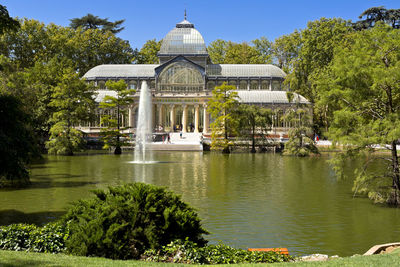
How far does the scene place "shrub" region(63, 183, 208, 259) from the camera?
9.11 meters

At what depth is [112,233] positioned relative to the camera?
29.9ft

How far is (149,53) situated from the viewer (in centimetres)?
8806

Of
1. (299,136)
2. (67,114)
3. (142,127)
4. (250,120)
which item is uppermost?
(67,114)

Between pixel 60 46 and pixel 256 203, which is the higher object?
pixel 60 46

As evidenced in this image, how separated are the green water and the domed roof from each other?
139 feet

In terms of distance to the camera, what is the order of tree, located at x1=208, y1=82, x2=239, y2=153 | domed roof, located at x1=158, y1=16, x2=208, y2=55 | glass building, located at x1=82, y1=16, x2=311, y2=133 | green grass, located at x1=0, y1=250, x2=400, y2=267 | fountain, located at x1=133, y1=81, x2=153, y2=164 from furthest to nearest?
domed roof, located at x1=158, y1=16, x2=208, y2=55, glass building, located at x1=82, y1=16, x2=311, y2=133, tree, located at x1=208, y1=82, x2=239, y2=153, fountain, located at x1=133, y1=81, x2=153, y2=164, green grass, located at x1=0, y1=250, x2=400, y2=267

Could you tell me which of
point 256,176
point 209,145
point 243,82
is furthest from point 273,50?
point 256,176

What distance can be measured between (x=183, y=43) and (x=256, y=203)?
2195 inches

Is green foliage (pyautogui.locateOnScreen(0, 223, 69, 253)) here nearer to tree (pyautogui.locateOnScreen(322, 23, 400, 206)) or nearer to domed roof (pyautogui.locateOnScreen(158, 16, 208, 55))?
tree (pyautogui.locateOnScreen(322, 23, 400, 206))

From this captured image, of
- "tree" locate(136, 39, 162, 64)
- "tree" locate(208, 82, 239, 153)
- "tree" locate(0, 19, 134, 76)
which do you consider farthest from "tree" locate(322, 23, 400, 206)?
"tree" locate(136, 39, 162, 64)

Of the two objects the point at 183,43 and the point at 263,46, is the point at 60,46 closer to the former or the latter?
the point at 183,43

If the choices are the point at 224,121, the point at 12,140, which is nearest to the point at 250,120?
the point at 224,121

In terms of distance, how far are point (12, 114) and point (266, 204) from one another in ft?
34.5

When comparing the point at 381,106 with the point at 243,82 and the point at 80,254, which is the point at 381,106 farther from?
the point at 243,82
